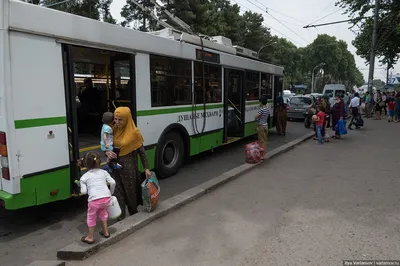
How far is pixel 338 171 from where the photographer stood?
6941 millimetres

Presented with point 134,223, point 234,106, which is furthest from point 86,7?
point 134,223

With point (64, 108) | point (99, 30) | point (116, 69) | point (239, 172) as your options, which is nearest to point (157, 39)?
point (116, 69)

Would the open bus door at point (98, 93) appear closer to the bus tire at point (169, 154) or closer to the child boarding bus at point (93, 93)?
the child boarding bus at point (93, 93)

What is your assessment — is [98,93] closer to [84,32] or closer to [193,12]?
[84,32]

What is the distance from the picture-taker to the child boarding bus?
369 centimetres

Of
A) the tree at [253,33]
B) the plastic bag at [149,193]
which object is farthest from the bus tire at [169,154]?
the tree at [253,33]

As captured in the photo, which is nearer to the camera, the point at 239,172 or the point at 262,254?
the point at 262,254

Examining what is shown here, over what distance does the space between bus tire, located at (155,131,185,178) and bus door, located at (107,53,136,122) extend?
1088 millimetres

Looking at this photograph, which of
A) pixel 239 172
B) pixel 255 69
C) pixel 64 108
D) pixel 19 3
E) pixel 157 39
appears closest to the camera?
pixel 19 3

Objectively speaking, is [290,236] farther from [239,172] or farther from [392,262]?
[239,172]

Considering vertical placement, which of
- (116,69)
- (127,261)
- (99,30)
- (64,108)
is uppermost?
(99,30)

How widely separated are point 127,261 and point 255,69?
26.6ft

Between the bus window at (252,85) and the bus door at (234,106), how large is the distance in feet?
1.26

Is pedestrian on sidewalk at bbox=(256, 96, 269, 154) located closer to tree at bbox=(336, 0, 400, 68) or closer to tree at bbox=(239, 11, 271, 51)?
tree at bbox=(336, 0, 400, 68)
